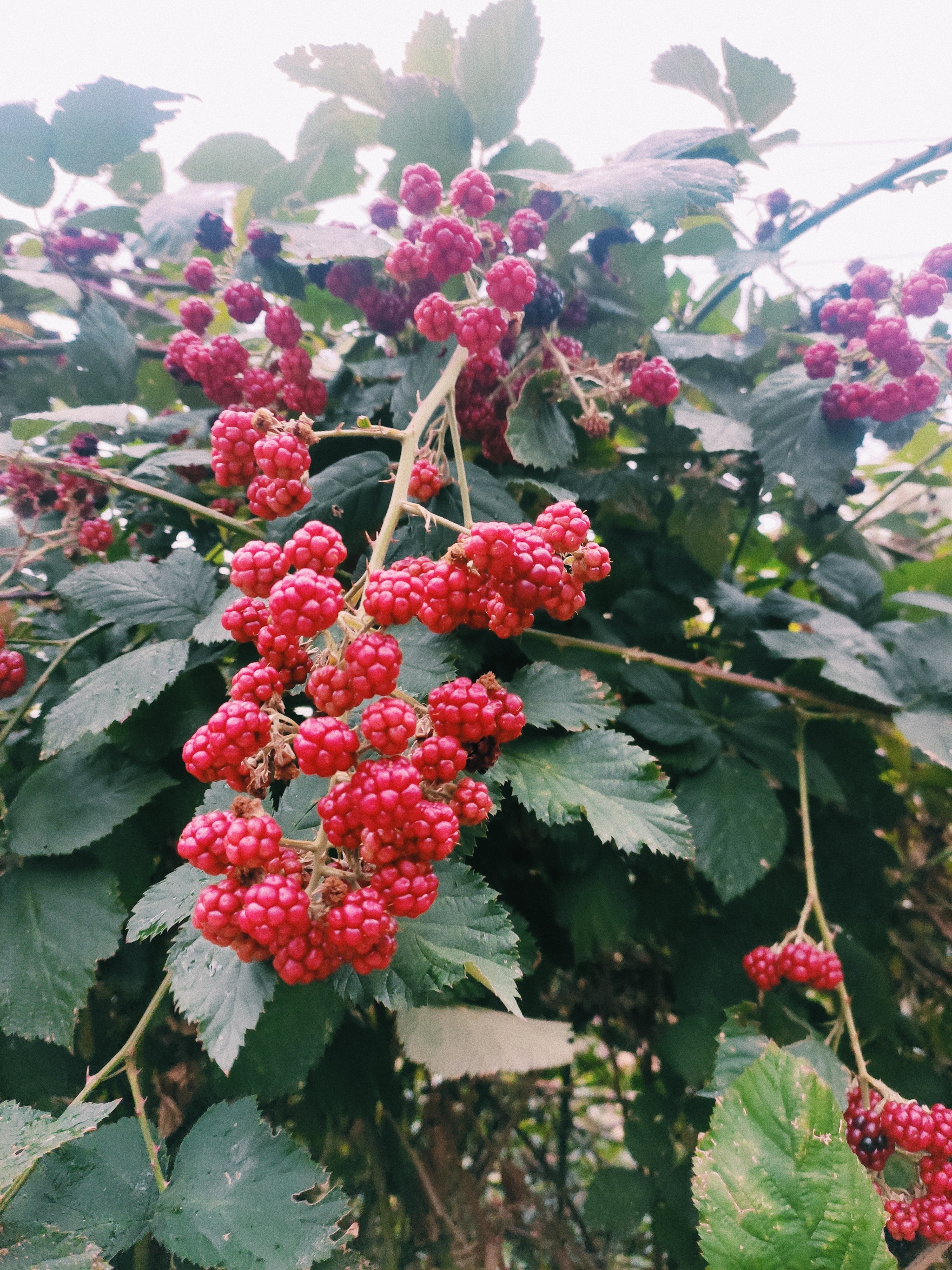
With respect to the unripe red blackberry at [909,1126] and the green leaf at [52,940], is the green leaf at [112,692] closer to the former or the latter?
the green leaf at [52,940]

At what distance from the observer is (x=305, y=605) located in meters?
0.44

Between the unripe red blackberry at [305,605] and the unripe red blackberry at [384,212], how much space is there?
859 mm

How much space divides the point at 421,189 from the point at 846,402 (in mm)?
636

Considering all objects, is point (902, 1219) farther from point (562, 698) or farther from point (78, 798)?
point (78, 798)

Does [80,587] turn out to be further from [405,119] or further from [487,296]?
[405,119]

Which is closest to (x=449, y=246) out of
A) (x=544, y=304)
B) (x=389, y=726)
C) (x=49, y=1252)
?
(x=544, y=304)

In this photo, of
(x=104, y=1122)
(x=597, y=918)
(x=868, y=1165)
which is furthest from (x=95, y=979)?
(x=868, y=1165)

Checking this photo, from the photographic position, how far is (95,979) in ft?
2.10

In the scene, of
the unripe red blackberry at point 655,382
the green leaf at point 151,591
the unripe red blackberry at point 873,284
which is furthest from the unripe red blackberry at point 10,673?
the unripe red blackberry at point 873,284

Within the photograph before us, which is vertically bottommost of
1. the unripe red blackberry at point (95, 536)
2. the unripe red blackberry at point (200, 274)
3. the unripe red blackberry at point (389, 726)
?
the unripe red blackberry at point (95, 536)

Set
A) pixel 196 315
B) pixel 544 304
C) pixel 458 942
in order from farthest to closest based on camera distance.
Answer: pixel 196 315, pixel 544 304, pixel 458 942

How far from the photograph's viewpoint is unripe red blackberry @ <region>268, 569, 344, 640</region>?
1.45 ft

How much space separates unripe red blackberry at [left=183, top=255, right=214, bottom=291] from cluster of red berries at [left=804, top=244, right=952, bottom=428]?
0.93m

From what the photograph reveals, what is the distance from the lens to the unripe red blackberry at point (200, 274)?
1.05 meters
